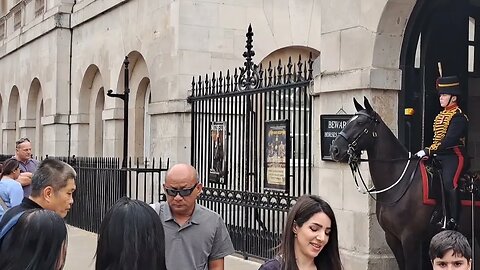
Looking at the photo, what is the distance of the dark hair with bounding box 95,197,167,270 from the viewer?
314 centimetres

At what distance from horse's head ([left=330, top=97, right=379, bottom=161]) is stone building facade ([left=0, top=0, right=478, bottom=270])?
1.11m

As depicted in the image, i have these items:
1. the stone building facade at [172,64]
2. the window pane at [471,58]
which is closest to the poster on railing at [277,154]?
the stone building facade at [172,64]

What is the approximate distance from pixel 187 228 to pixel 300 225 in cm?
127

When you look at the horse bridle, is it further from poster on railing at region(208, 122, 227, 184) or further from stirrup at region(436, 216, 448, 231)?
poster on railing at region(208, 122, 227, 184)

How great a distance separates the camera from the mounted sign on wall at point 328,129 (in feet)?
27.5

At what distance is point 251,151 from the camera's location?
10914mm

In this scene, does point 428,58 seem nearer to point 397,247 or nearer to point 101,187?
point 397,247

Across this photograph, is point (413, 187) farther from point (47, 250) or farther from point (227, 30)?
point (227, 30)

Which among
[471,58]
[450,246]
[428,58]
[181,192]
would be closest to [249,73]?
[428,58]

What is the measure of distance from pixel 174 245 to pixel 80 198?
36.7ft

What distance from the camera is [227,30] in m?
14.4

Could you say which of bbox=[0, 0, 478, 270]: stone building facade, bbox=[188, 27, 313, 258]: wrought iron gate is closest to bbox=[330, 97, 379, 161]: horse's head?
bbox=[0, 0, 478, 270]: stone building facade

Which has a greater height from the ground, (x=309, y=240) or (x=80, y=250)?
(x=309, y=240)

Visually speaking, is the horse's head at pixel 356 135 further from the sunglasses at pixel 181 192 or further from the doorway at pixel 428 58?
the sunglasses at pixel 181 192
